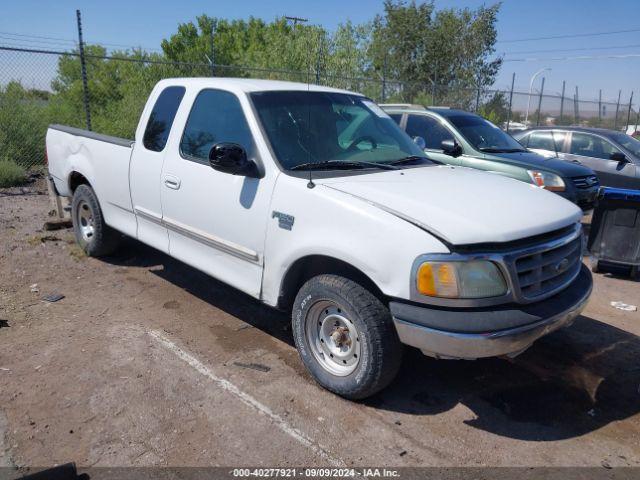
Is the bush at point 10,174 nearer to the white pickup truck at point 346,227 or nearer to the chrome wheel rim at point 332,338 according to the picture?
the white pickup truck at point 346,227

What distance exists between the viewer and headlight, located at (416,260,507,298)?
2.87 meters

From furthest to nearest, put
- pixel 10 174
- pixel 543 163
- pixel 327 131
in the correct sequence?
pixel 10 174 < pixel 543 163 < pixel 327 131

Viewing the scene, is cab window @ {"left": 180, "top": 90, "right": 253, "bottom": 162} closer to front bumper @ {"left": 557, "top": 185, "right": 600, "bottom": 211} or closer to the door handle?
the door handle

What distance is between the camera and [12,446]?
116 inches

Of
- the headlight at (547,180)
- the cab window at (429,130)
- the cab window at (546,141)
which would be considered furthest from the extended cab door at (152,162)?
the cab window at (546,141)

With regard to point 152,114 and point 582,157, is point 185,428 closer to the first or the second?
point 152,114

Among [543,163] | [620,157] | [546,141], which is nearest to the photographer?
[543,163]

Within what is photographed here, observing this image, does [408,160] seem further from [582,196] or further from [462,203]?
[582,196]

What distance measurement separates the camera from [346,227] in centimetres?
315

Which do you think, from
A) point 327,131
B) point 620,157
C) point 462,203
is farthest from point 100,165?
point 620,157

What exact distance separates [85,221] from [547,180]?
6260 millimetres

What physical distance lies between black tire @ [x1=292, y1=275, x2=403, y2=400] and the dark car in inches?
306

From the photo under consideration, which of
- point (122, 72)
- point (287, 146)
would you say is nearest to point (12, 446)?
point (287, 146)

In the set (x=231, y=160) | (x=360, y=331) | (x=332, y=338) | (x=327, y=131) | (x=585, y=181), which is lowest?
(x=332, y=338)
